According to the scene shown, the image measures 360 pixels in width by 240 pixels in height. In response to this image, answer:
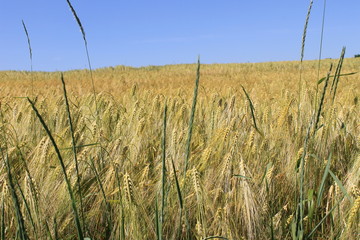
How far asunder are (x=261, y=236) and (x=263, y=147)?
49 cm

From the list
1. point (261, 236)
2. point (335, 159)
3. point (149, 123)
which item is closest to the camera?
point (261, 236)

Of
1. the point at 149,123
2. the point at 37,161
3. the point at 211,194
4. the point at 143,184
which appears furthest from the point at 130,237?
the point at 149,123

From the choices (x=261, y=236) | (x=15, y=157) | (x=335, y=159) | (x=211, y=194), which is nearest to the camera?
(x=261, y=236)

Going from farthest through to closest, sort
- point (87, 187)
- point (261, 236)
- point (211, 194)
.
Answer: point (87, 187) → point (211, 194) → point (261, 236)

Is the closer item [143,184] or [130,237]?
[130,237]

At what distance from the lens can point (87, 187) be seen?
3.81 ft

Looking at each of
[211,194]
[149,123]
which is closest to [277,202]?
[211,194]

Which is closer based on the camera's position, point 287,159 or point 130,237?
point 130,237

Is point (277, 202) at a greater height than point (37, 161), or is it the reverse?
point (37, 161)

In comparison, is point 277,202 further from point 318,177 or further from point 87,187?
point 87,187

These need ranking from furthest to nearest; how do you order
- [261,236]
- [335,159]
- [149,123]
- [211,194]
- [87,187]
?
[149,123] → [335,159] → [87,187] → [211,194] → [261,236]

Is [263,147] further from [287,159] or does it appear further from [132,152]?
[132,152]

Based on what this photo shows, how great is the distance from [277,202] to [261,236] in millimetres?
246

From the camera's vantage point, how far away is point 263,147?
1.36 meters
